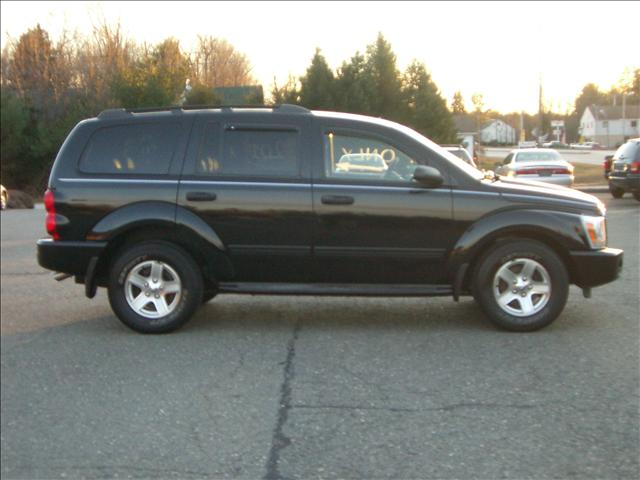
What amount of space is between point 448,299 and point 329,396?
319cm

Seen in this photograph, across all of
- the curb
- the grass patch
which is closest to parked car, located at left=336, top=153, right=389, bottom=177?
the grass patch

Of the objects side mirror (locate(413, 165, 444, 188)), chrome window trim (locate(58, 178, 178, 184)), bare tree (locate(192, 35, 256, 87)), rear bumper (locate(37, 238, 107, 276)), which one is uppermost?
bare tree (locate(192, 35, 256, 87))

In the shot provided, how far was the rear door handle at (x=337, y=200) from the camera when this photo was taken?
6.65 m

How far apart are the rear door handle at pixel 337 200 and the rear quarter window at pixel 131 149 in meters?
1.35

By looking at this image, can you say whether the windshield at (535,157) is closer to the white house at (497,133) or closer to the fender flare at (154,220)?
the fender flare at (154,220)

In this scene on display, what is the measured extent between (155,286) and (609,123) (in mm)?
3787

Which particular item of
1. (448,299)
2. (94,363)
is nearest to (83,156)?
(94,363)

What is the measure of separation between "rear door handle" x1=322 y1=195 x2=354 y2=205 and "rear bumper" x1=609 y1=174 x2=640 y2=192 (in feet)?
25.1

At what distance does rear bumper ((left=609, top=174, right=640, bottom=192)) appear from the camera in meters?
13.2

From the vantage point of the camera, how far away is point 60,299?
8492mm

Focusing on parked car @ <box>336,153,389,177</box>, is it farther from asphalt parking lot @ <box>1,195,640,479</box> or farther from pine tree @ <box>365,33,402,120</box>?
pine tree @ <box>365,33,402,120</box>

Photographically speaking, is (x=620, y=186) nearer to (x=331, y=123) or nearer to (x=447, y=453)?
(x=331, y=123)

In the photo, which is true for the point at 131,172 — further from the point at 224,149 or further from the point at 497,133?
the point at 497,133

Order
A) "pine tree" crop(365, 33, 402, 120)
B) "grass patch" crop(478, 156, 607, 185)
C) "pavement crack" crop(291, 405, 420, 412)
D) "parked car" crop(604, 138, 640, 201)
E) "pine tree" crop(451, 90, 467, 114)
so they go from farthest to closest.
A: "grass patch" crop(478, 156, 607, 185)
"parked car" crop(604, 138, 640, 201)
"pavement crack" crop(291, 405, 420, 412)
"pine tree" crop(451, 90, 467, 114)
"pine tree" crop(365, 33, 402, 120)
